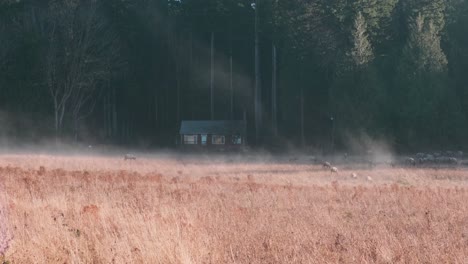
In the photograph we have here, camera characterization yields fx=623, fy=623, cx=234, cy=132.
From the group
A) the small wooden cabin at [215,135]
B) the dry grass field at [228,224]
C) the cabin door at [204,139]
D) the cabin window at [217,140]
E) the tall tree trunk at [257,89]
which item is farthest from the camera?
the tall tree trunk at [257,89]

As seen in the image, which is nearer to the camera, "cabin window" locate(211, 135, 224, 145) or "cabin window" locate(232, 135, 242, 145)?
"cabin window" locate(232, 135, 242, 145)

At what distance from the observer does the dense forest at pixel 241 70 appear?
177 feet

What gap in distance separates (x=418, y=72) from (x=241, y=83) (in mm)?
22898

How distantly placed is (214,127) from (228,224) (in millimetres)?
50437

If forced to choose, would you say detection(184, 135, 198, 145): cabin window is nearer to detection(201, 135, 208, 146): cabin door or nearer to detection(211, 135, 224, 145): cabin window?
detection(201, 135, 208, 146): cabin door

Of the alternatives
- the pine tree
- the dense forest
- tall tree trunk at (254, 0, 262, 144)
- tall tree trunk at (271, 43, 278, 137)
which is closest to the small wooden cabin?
tall tree trunk at (254, 0, 262, 144)

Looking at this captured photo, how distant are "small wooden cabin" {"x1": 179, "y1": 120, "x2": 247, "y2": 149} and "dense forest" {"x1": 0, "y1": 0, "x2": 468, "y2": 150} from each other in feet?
8.53

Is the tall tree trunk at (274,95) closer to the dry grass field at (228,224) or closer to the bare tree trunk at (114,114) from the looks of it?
the bare tree trunk at (114,114)

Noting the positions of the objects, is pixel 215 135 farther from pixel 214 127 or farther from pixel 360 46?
pixel 360 46

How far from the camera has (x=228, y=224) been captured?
13281 millimetres

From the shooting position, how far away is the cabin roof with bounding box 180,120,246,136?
206 feet

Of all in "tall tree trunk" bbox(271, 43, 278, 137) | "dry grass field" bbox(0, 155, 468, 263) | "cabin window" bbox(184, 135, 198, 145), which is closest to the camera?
"dry grass field" bbox(0, 155, 468, 263)

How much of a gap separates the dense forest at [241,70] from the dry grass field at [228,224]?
33202mm

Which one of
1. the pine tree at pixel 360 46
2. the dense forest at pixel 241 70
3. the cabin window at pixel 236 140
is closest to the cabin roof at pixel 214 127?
the cabin window at pixel 236 140
